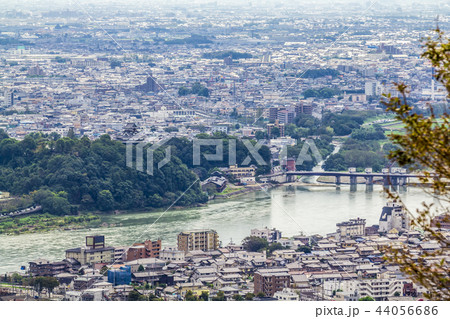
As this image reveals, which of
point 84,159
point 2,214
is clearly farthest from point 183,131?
point 2,214

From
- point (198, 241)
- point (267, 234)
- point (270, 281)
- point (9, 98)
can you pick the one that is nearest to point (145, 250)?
point (198, 241)

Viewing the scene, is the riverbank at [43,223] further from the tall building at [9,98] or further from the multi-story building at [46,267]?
the tall building at [9,98]

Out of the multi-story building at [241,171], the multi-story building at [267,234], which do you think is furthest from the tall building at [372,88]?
the multi-story building at [267,234]

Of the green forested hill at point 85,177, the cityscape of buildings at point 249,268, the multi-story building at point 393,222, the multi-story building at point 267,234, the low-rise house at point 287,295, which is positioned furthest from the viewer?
the green forested hill at point 85,177

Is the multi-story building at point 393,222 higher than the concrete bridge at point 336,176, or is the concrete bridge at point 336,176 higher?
the multi-story building at point 393,222

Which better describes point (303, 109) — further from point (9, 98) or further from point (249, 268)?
point (249, 268)

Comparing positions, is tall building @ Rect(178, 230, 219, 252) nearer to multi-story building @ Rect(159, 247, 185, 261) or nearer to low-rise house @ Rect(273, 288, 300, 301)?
multi-story building @ Rect(159, 247, 185, 261)
